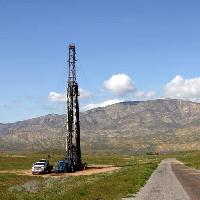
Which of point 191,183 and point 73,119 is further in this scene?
point 73,119

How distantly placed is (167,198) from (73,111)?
58.5m

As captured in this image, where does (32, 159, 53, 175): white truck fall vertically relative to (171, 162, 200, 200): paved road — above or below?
above

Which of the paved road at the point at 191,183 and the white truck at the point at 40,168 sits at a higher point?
the white truck at the point at 40,168

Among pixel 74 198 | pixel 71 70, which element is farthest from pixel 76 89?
pixel 74 198

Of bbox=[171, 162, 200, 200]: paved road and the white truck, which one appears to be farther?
the white truck

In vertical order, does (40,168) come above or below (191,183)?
above

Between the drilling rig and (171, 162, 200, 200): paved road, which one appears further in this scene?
the drilling rig

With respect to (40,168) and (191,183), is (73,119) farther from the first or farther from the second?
(191,183)

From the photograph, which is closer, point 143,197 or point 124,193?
point 143,197

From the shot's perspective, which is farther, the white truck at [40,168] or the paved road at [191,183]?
the white truck at [40,168]

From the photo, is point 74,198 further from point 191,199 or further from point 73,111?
point 73,111

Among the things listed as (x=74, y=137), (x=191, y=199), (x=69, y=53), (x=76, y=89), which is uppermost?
(x=69, y=53)

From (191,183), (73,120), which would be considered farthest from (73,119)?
(191,183)

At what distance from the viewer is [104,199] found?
32719 mm
